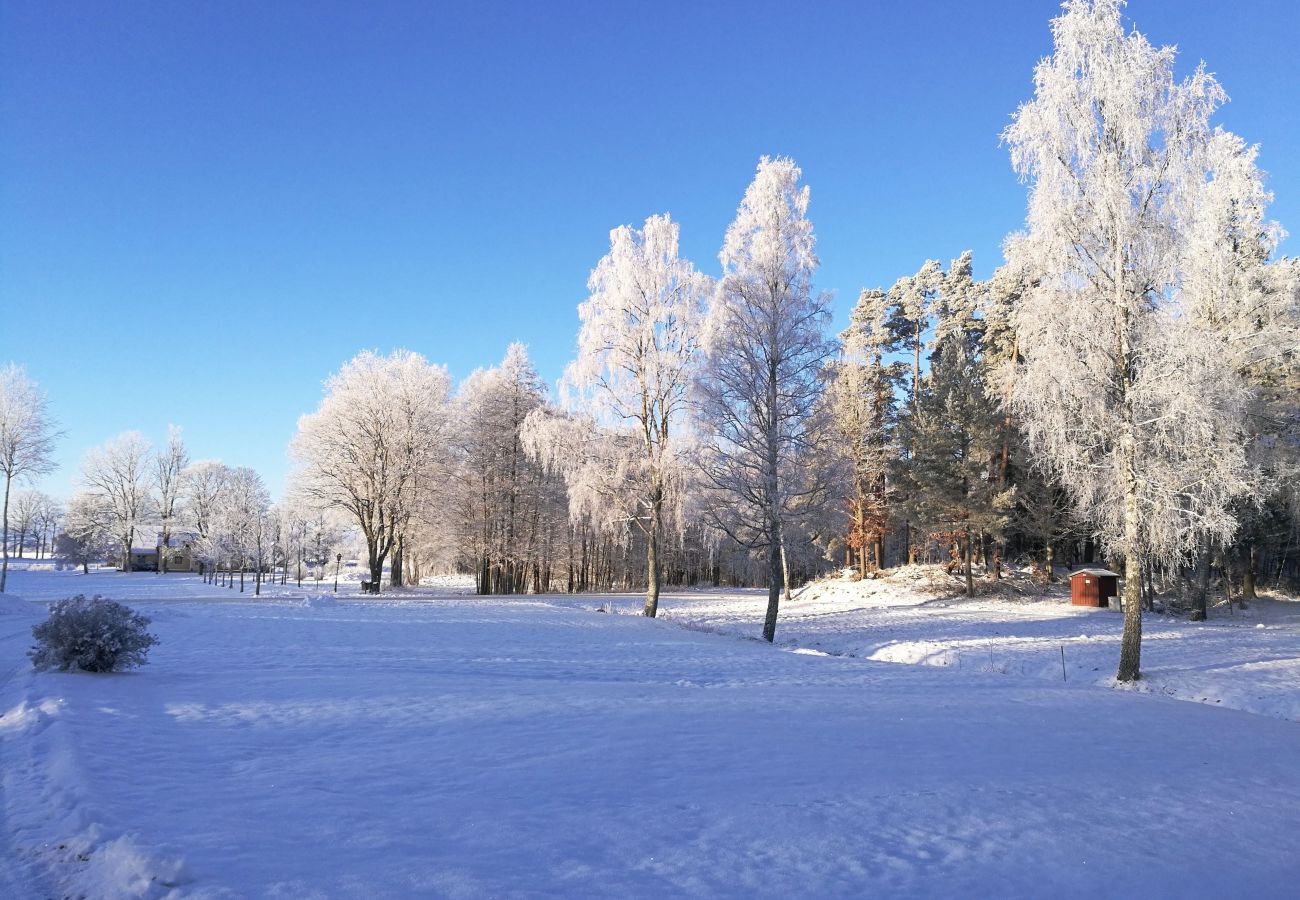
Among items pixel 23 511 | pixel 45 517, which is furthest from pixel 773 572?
pixel 45 517

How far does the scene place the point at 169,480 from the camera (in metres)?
68.2

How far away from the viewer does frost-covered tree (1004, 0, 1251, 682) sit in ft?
42.4

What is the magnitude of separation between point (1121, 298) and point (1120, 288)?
0.74 feet

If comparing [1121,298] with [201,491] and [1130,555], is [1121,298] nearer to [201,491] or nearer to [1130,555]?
[1130,555]

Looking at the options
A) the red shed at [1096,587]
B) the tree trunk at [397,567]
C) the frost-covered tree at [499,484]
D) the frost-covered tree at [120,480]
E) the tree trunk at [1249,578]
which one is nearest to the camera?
the red shed at [1096,587]

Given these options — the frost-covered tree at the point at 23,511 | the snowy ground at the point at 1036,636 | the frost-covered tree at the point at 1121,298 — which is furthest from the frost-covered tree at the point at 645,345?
the frost-covered tree at the point at 23,511

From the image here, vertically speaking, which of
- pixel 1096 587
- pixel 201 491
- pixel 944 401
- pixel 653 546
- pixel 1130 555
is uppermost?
pixel 944 401

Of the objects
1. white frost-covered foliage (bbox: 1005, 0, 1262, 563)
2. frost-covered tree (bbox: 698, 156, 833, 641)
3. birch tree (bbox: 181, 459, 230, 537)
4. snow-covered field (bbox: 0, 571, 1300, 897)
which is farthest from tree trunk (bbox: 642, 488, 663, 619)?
birch tree (bbox: 181, 459, 230, 537)

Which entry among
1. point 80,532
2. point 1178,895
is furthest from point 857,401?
point 80,532

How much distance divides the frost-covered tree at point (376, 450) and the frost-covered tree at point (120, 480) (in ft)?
120

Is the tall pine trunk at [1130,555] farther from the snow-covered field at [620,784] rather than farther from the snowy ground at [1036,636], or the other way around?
the snow-covered field at [620,784]

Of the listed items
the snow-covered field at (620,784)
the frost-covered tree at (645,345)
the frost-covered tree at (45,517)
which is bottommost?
the snow-covered field at (620,784)

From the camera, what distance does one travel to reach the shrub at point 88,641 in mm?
9734

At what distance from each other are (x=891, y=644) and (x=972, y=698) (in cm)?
818
